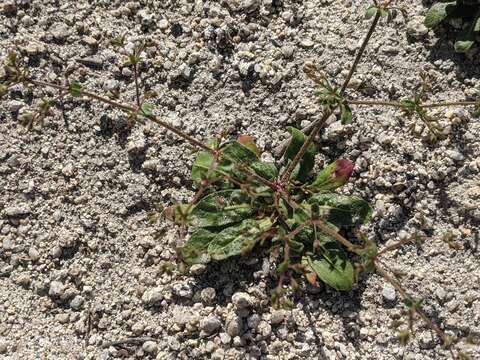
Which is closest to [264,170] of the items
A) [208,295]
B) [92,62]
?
[208,295]

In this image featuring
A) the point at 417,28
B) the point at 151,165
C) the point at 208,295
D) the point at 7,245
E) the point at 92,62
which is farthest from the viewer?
the point at 92,62

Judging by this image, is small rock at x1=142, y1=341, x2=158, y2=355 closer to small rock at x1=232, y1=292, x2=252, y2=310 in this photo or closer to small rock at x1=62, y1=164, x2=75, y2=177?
small rock at x1=232, y1=292, x2=252, y2=310

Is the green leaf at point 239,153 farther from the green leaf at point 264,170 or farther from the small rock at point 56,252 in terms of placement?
the small rock at point 56,252

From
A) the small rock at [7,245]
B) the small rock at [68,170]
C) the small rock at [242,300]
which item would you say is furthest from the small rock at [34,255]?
the small rock at [242,300]

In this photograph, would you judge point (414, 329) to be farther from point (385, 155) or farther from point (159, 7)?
point (159, 7)

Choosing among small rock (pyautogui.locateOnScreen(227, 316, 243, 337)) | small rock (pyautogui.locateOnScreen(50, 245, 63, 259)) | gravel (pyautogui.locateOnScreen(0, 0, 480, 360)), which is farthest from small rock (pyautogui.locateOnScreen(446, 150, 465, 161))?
small rock (pyautogui.locateOnScreen(50, 245, 63, 259))

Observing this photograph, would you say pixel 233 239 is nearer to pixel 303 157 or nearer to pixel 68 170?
pixel 303 157
